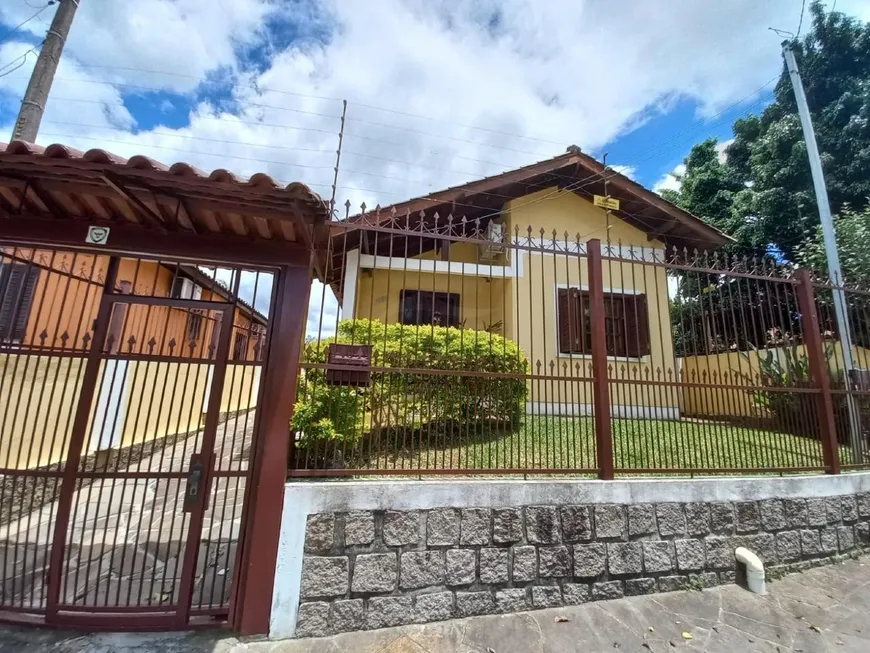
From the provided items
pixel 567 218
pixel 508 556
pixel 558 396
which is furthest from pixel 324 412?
pixel 567 218

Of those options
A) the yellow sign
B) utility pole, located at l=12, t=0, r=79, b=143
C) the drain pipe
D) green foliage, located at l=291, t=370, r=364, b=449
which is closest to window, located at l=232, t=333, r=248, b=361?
green foliage, located at l=291, t=370, r=364, b=449

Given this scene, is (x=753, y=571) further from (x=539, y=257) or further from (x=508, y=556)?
(x=539, y=257)

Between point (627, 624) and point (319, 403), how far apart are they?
3047 mm

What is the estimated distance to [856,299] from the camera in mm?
5562

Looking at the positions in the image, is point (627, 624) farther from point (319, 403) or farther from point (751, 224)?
point (751, 224)

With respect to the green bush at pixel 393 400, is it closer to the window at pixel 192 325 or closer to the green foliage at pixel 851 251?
the window at pixel 192 325

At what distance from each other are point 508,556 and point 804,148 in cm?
1465

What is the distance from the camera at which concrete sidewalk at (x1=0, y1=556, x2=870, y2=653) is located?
9.08ft

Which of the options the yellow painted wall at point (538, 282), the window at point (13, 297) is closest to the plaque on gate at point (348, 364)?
the window at point (13, 297)

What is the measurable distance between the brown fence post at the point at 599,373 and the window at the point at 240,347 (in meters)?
3.13

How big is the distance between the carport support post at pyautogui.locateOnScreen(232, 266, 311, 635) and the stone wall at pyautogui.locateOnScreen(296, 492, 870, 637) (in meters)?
0.28

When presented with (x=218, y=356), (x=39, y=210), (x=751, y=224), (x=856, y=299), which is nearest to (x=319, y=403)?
(x=218, y=356)

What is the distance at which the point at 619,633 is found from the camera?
121 inches

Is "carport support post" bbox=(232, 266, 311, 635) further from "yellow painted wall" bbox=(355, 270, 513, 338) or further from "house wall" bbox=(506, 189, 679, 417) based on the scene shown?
"house wall" bbox=(506, 189, 679, 417)
